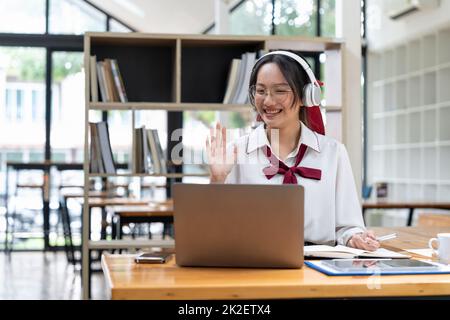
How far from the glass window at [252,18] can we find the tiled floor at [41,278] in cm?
325

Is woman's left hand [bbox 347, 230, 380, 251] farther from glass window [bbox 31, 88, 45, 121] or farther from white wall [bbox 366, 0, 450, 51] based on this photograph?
glass window [bbox 31, 88, 45, 121]

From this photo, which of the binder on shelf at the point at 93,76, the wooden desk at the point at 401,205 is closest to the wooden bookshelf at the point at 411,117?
the wooden desk at the point at 401,205

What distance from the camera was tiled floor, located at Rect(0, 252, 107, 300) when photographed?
5422 millimetres

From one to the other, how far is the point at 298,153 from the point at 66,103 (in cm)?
679

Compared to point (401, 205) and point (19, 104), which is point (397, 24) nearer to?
point (401, 205)

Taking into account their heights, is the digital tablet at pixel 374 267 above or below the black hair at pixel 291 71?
below

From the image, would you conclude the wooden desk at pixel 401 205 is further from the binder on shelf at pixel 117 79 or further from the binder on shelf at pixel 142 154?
the binder on shelf at pixel 117 79

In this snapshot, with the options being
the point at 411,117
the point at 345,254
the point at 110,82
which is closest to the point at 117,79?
the point at 110,82

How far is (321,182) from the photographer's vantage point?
7.74ft

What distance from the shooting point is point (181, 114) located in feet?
29.3

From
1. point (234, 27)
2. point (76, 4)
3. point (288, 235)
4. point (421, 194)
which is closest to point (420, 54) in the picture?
point (421, 194)

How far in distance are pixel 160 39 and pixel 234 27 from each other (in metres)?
4.73

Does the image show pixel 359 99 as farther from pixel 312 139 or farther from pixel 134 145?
pixel 312 139

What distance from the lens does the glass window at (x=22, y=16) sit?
28.8 feet
